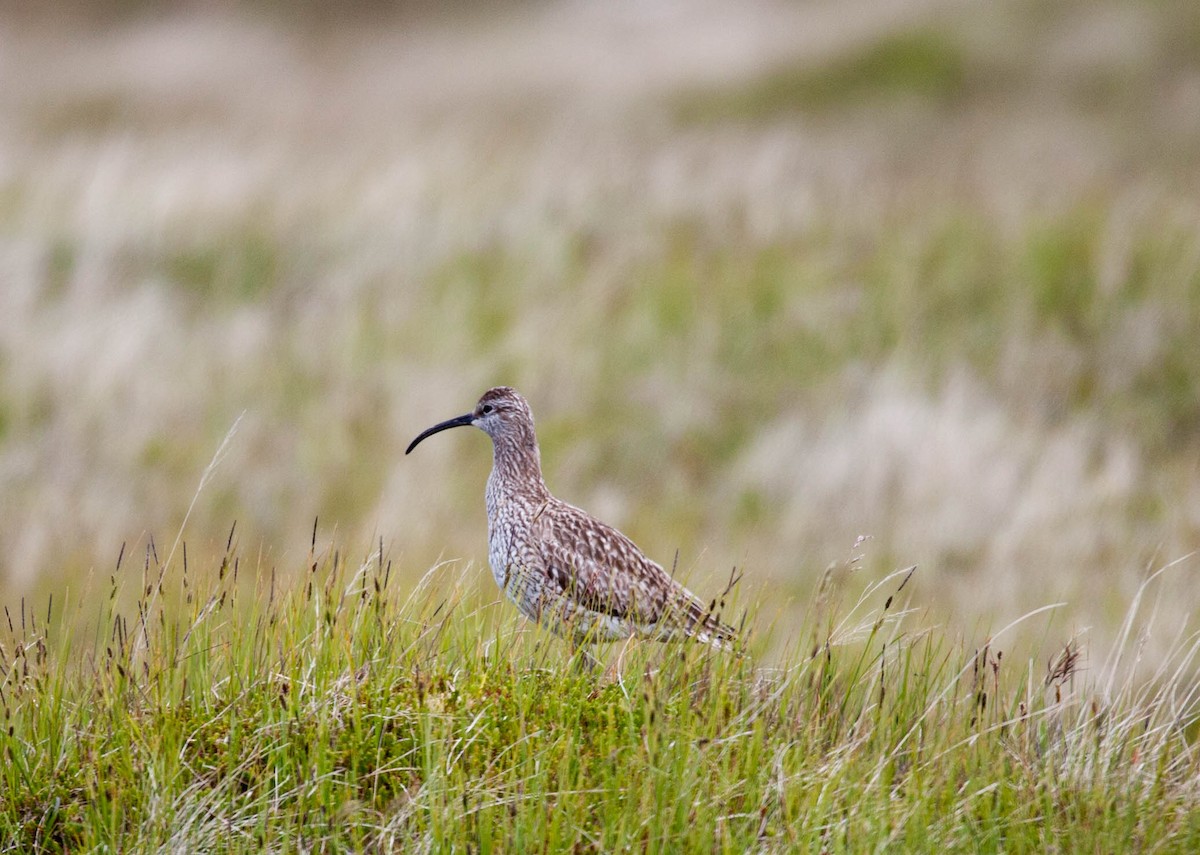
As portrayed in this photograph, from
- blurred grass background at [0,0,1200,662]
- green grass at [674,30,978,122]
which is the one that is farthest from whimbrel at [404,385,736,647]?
green grass at [674,30,978,122]

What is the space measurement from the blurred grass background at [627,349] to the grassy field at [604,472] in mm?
48

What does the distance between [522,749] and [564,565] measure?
1426 millimetres

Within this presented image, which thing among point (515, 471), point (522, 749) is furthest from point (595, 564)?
point (522, 749)

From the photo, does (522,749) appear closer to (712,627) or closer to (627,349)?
(712,627)

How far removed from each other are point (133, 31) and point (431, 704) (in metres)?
35.5

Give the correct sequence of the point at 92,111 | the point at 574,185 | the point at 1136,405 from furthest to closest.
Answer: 1. the point at 92,111
2. the point at 574,185
3. the point at 1136,405

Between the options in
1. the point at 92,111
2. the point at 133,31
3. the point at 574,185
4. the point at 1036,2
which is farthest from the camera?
the point at 133,31

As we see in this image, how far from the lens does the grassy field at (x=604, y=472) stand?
4254 millimetres

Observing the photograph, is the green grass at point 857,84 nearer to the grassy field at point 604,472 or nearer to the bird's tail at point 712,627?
the grassy field at point 604,472

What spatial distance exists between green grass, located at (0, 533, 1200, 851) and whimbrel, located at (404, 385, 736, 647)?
1.62 feet

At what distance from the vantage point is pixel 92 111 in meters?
24.0

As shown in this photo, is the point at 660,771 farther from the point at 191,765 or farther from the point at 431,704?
the point at 191,765

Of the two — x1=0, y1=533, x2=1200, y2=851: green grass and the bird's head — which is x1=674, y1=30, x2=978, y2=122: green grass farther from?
x1=0, y1=533, x2=1200, y2=851: green grass

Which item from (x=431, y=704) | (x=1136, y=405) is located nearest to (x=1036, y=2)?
Answer: (x=1136, y=405)
